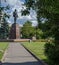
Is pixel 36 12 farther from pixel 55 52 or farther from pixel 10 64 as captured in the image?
Answer: pixel 10 64

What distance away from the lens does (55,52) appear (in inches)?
576

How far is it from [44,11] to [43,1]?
1.23 metres

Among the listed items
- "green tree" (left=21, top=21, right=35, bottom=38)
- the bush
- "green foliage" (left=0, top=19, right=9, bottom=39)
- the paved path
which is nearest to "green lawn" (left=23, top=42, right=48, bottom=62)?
the paved path

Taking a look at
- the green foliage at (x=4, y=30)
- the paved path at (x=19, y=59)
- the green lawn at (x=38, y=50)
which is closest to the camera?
the paved path at (x=19, y=59)

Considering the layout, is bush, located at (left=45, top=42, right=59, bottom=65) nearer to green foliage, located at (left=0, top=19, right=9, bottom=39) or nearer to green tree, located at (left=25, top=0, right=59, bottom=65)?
green tree, located at (left=25, top=0, right=59, bottom=65)

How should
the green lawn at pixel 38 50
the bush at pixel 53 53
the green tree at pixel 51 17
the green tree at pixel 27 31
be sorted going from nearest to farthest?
the green tree at pixel 51 17 < the bush at pixel 53 53 < the green lawn at pixel 38 50 < the green tree at pixel 27 31

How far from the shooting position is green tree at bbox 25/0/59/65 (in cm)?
1449

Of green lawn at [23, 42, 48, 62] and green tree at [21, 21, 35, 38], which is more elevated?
green lawn at [23, 42, 48, 62]

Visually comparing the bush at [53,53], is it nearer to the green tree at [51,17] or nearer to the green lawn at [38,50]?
the green tree at [51,17]

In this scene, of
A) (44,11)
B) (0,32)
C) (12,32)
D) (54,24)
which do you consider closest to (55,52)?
(54,24)

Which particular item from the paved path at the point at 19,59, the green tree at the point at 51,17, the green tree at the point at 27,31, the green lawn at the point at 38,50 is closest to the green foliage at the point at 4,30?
the green tree at the point at 27,31

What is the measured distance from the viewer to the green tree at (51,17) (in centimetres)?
1449

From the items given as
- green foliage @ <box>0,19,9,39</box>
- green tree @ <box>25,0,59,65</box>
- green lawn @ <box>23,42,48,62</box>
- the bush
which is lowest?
green foliage @ <box>0,19,9,39</box>

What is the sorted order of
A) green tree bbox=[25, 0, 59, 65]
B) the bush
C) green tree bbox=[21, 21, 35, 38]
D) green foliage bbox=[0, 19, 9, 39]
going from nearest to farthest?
green tree bbox=[25, 0, 59, 65] → the bush → green tree bbox=[21, 21, 35, 38] → green foliage bbox=[0, 19, 9, 39]
